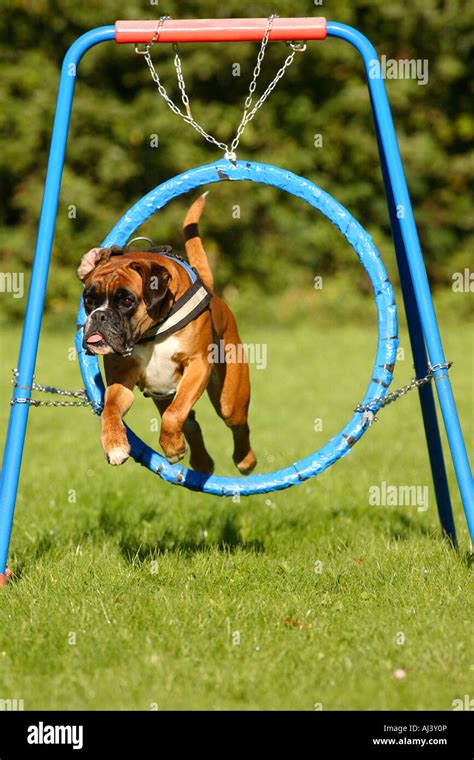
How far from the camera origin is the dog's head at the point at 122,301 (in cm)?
459

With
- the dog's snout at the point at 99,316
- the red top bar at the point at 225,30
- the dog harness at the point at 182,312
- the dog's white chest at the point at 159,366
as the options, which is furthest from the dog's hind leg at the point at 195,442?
the red top bar at the point at 225,30

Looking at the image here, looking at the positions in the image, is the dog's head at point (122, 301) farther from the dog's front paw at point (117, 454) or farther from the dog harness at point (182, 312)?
the dog's front paw at point (117, 454)

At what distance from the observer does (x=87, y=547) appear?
19.9 feet

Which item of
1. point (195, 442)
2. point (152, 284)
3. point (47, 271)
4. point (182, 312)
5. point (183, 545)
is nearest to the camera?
point (152, 284)

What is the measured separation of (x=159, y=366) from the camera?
16.7ft

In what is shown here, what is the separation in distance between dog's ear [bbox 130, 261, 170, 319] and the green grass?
4.77 ft

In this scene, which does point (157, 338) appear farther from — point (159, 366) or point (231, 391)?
point (231, 391)

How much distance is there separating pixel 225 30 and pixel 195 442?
2237 mm

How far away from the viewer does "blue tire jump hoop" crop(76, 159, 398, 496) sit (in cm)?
527

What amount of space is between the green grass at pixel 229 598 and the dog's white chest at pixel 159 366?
3.39ft

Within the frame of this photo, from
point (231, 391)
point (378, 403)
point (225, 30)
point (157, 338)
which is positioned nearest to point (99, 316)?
point (157, 338)

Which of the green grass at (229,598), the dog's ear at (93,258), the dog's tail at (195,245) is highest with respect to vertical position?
the dog's tail at (195,245)

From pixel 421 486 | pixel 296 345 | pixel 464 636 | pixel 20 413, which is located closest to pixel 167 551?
pixel 20 413

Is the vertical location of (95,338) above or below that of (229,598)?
above
